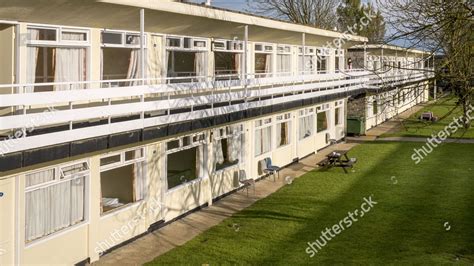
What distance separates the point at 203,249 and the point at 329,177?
9551 mm

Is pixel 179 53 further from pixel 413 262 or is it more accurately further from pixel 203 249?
pixel 413 262

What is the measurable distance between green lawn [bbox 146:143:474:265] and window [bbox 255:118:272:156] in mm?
1810

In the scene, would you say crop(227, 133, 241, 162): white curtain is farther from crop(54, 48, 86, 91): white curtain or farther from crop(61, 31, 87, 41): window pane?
crop(61, 31, 87, 41): window pane

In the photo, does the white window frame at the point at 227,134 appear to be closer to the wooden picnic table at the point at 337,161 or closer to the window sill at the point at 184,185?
the window sill at the point at 184,185

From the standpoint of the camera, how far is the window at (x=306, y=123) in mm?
26044

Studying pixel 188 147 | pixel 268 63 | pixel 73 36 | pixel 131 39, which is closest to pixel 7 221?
pixel 73 36

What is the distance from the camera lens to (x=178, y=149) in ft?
51.6

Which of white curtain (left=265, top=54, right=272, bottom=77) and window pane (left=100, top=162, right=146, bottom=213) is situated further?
white curtain (left=265, top=54, right=272, bottom=77)

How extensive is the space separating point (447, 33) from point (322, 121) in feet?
63.5

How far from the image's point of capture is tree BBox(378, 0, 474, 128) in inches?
365

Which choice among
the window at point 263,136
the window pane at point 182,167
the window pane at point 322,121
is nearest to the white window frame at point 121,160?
the window pane at point 182,167

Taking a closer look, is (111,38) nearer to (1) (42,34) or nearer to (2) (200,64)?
(1) (42,34)

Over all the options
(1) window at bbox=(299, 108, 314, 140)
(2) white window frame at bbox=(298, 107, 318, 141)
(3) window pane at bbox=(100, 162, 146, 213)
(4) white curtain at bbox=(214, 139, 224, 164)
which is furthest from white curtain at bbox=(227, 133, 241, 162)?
(1) window at bbox=(299, 108, 314, 140)

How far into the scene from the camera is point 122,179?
13.5 m
